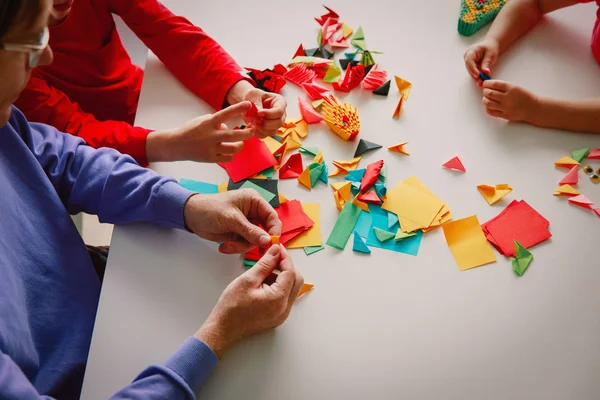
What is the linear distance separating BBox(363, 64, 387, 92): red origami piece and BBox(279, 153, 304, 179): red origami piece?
0.76ft

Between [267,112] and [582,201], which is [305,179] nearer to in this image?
[267,112]

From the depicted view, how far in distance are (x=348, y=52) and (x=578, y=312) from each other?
69 cm

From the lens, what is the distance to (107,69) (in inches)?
48.8

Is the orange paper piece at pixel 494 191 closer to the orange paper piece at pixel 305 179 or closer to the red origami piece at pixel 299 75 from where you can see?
the orange paper piece at pixel 305 179

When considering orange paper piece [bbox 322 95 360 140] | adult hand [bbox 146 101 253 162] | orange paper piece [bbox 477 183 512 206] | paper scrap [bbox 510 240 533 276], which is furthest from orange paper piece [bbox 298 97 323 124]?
paper scrap [bbox 510 240 533 276]

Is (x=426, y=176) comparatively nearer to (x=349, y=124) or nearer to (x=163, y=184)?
(x=349, y=124)

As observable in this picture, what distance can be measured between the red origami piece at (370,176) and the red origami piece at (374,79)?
0.65 feet

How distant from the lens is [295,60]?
1114mm

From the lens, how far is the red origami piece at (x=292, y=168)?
3.15ft

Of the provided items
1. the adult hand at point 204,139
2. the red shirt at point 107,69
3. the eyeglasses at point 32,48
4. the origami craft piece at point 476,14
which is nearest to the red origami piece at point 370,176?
the adult hand at point 204,139

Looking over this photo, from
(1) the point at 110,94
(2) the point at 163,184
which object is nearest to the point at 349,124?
(2) the point at 163,184

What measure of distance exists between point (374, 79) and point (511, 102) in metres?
0.28

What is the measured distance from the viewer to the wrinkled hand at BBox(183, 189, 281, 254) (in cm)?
84

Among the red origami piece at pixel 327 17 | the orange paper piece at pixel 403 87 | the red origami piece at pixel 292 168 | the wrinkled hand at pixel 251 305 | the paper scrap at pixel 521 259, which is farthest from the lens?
the red origami piece at pixel 327 17
